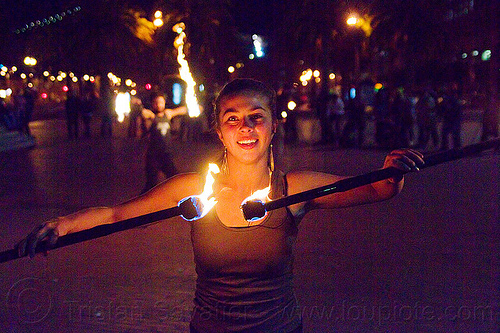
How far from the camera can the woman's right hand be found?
2035 millimetres

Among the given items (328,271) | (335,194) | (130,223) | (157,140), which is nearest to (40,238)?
(130,223)

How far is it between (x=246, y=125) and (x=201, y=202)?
42 centimetres

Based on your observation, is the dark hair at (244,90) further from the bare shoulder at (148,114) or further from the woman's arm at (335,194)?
the bare shoulder at (148,114)

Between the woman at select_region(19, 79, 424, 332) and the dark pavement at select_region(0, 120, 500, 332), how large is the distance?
1.95ft

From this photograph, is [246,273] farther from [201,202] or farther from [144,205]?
[144,205]

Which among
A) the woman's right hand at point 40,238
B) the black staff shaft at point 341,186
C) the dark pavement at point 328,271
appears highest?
the black staff shaft at point 341,186

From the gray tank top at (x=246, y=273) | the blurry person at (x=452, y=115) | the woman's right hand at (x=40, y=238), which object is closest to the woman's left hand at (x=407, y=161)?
the gray tank top at (x=246, y=273)

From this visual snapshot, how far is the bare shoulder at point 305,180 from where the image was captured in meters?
2.61

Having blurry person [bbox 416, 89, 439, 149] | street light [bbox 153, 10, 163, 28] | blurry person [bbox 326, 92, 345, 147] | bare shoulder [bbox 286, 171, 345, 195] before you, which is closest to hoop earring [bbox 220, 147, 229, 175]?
bare shoulder [bbox 286, 171, 345, 195]

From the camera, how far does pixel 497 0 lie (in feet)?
56.9

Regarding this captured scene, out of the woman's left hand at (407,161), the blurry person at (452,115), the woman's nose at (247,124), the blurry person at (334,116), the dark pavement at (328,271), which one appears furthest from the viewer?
the blurry person at (334,116)

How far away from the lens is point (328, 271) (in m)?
5.85

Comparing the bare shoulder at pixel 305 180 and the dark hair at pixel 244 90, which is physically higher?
the dark hair at pixel 244 90

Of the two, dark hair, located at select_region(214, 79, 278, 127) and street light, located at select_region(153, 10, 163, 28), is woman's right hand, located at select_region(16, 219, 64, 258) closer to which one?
dark hair, located at select_region(214, 79, 278, 127)
